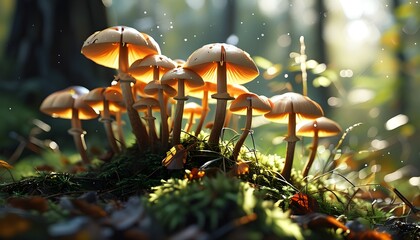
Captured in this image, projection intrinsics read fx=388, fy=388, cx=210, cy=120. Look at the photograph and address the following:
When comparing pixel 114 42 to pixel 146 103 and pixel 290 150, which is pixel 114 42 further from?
pixel 290 150

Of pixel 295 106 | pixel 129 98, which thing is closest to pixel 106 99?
pixel 129 98

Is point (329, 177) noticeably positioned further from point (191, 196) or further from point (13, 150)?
point (13, 150)

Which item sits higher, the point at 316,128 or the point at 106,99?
the point at 106,99

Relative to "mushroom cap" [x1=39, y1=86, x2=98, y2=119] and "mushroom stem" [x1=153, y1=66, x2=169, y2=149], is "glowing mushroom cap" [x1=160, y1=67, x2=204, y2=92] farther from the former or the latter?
"mushroom cap" [x1=39, y1=86, x2=98, y2=119]

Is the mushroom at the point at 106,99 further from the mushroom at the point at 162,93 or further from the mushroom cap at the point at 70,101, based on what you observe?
the mushroom at the point at 162,93

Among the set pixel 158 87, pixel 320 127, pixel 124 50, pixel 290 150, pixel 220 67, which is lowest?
pixel 290 150

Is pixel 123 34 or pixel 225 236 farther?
pixel 123 34

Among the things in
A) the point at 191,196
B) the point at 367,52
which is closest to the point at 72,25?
the point at 191,196
